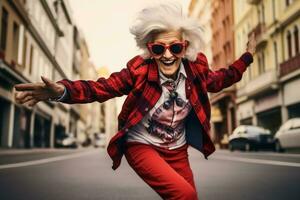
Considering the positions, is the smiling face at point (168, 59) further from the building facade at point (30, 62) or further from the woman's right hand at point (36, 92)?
the building facade at point (30, 62)

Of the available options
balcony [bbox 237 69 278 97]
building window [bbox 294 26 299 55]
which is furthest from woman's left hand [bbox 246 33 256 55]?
balcony [bbox 237 69 278 97]

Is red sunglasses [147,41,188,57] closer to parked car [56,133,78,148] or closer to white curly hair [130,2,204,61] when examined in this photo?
white curly hair [130,2,204,61]

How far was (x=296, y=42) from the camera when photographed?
28250 millimetres

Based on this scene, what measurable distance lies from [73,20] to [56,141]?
23773mm

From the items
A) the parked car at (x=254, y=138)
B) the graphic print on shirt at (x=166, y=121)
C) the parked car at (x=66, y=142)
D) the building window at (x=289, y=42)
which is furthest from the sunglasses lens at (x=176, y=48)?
the parked car at (x=66, y=142)

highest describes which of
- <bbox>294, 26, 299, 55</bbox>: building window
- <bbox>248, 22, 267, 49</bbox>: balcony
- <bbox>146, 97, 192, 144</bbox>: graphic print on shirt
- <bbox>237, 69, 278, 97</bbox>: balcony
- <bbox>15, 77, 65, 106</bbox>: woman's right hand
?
<bbox>248, 22, 267, 49</bbox>: balcony

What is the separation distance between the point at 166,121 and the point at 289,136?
17.2m

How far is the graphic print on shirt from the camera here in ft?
10.6

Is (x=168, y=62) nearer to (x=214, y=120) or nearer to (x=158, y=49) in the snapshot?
(x=158, y=49)

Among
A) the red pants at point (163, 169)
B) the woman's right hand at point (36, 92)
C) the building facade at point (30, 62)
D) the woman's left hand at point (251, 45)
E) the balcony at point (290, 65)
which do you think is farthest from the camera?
the balcony at point (290, 65)

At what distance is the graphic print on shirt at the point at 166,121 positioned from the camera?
3.23m

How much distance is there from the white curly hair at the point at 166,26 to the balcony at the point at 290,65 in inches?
962

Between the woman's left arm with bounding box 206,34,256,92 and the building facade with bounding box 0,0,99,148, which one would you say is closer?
the woman's left arm with bounding box 206,34,256,92

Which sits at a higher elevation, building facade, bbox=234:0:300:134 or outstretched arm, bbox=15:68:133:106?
building facade, bbox=234:0:300:134
